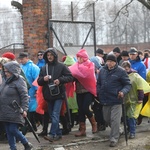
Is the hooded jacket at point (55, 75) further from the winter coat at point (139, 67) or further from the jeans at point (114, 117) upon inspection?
the winter coat at point (139, 67)

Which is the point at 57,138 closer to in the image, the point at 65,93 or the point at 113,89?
the point at 65,93

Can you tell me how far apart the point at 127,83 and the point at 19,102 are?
211cm

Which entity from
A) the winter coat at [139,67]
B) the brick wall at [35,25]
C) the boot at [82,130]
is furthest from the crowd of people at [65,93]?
the brick wall at [35,25]

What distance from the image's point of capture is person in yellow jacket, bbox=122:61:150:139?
7.91 metres

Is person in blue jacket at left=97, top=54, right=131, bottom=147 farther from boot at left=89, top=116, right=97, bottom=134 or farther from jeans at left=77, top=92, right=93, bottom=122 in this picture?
boot at left=89, top=116, right=97, bottom=134

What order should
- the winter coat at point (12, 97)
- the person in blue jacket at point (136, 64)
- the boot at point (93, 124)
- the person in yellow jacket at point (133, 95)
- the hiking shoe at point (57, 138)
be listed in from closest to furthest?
the winter coat at point (12, 97) < the hiking shoe at point (57, 138) < the person in yellow jacket at point (133, 95) < the boot at point (93, 124) < the person in blue jacket at point (136, 64)

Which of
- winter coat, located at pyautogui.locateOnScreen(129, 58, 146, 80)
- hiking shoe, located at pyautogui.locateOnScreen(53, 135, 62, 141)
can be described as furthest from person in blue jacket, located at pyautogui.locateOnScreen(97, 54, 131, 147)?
winter coat, located at pyautogui.locateOnScreen(129, 58, 146, 80)

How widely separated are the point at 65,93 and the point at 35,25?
4098 mm

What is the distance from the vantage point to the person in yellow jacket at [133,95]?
7.91 metres

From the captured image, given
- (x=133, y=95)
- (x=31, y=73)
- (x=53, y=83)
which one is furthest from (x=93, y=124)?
(x=31, y=73)

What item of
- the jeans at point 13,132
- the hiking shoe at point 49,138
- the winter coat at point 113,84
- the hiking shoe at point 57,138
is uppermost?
the winter coat at point 113,84

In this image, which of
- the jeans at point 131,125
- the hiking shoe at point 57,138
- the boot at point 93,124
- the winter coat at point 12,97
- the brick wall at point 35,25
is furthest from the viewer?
the brick wall at point 35,25

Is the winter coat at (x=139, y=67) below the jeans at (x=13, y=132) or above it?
above

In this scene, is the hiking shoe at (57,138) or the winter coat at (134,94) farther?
the winter coat at (134,94)
